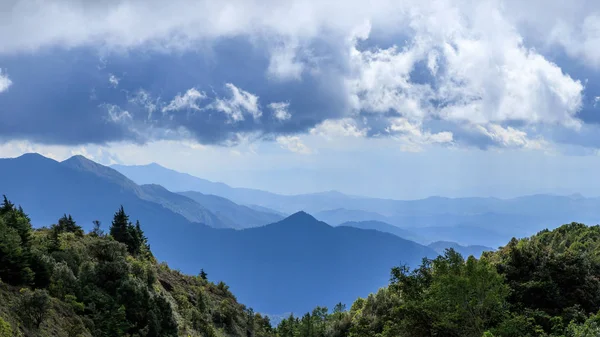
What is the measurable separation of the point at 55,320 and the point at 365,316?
3558 cm

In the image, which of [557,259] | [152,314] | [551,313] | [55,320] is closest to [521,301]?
[551,313]

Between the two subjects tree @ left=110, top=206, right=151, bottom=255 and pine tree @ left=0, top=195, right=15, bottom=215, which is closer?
pine tree @ left=0, top=195, right=15, bottom=215

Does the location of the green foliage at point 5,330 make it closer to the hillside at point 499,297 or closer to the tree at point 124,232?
the hillside at point 499,297

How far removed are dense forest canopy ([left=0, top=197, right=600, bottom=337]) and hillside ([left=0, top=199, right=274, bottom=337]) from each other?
0.06 metres

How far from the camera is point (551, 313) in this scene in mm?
34406

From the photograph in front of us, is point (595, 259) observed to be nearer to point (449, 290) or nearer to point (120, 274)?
point (449, 290)

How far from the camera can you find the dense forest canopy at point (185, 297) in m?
22.7

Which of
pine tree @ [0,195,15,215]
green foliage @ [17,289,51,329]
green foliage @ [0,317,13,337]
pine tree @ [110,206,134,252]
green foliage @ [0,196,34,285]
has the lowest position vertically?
green foliage @ [0,317,13,337]

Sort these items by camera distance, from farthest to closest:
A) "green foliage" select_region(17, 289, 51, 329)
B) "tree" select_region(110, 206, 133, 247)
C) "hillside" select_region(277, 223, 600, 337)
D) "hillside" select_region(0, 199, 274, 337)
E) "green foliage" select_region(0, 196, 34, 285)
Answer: "tree" select_region(110, 206, 133, 247), "hillside" select_region(277, 223, 600, 337), "green foliage" select_region(0, 196, 34, 285), "hillside" select_region(0, 199, 274, 337), "green foliage" select_region(17, 289, 51, 329)

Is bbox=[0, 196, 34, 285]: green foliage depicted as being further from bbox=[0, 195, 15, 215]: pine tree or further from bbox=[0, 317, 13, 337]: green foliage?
bbox=[0, 195, 15, 215]: pine tree

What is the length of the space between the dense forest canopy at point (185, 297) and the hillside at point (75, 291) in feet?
0.19

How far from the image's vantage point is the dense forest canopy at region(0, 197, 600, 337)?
2273 cm

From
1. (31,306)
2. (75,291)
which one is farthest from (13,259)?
(31,306)

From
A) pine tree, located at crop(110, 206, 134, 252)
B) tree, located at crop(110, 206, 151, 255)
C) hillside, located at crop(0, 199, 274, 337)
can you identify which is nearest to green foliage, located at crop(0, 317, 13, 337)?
hillside, located at crop(0, 199, 274, 337)
